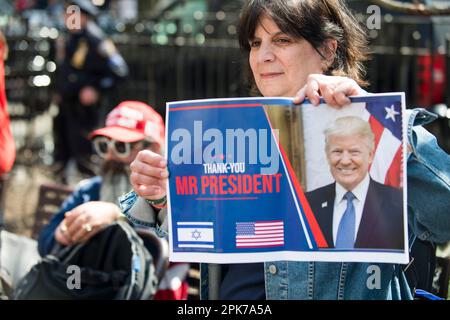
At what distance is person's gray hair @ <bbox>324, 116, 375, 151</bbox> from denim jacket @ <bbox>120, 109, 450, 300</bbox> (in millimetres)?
194

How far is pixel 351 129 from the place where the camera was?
6.72 ft

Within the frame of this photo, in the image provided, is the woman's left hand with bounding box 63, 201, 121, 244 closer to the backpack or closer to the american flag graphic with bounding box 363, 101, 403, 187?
the backpack

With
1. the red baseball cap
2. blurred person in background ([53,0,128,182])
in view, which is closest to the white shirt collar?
the red baseball cap

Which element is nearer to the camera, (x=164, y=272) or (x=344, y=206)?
(x=344, y=206)

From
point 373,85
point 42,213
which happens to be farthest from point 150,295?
point 373,85

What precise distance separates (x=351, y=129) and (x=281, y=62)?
1.52 feet

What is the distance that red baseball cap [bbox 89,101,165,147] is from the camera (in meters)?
4.22

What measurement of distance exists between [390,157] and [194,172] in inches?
19.8

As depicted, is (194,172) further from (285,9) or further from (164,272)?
(164,272)

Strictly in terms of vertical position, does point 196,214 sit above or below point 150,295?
above

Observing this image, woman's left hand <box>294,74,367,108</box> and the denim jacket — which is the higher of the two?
woman's left hand <box>294,74,367,108</box>

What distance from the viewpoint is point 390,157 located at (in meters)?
2.05

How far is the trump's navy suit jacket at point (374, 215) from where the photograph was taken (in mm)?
2049

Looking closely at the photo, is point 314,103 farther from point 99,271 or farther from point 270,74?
point 99,271
